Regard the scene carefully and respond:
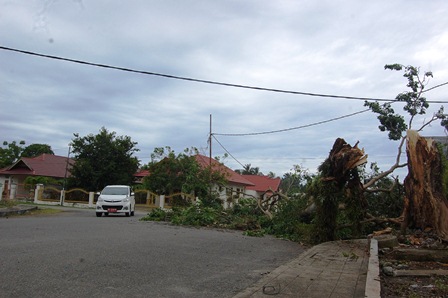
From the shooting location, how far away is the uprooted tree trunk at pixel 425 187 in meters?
9.89

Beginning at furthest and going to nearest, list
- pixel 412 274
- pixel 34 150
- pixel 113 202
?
1. pixel 34 150
2. pixel 113 202
3. pixel 412 274

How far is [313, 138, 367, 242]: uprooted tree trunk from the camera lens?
1265 centimetres

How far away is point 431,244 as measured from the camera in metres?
10.6

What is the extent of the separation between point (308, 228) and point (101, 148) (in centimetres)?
3411

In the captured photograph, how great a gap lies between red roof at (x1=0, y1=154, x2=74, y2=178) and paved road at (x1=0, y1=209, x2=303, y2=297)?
3850 centimetres

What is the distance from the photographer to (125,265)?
25.3 ft

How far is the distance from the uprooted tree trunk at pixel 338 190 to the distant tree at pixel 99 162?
34.1 metres

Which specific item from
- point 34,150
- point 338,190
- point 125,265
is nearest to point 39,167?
point 34,150

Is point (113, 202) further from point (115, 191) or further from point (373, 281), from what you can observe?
point (373, 281)

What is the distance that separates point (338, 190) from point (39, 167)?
151ft

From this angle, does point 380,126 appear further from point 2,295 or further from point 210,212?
point 2,295

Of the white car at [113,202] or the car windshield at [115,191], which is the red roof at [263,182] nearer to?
the car windshield at [115,191]

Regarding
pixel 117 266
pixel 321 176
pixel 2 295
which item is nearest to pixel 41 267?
pixel 117 266

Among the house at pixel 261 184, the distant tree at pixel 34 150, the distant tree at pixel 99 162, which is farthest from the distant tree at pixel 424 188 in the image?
the distant tree at pixel 34 150
